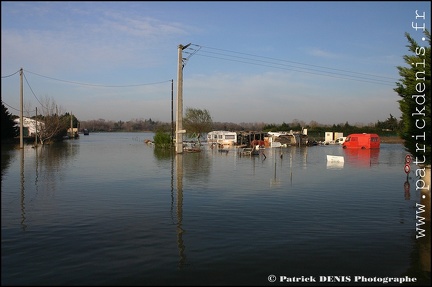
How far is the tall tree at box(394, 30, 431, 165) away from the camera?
11.1 metres

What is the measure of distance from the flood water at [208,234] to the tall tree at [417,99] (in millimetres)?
2249

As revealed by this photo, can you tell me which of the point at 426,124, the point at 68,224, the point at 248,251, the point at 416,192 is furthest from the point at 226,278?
the point at 416,192

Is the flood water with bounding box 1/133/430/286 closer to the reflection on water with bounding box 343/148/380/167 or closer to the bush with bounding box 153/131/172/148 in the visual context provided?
the reflection on water with bounding box 343/148/380/167

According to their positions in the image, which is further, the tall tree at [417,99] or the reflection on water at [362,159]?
the reflection on water at [362,159]

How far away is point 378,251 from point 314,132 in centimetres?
9755

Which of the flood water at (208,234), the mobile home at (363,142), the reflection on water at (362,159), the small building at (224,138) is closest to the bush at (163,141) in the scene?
the small building at (224,138)

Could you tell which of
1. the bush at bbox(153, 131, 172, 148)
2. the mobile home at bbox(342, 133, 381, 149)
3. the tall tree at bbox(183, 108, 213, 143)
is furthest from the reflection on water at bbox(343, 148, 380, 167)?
the tall tree at bbox(183, 108, 213, 143)

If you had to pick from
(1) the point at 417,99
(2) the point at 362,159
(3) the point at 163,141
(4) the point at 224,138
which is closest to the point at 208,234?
(1) the point at 417,99

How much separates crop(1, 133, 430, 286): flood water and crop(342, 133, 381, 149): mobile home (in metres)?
41.1

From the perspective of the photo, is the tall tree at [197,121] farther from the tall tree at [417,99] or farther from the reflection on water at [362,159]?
the tall tree at [417,99]

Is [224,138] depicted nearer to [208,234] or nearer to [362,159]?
[362,159]

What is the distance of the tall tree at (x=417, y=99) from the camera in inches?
435

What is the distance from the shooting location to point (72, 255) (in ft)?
26.3

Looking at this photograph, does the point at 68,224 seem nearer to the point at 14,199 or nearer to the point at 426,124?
the point at 14,199
